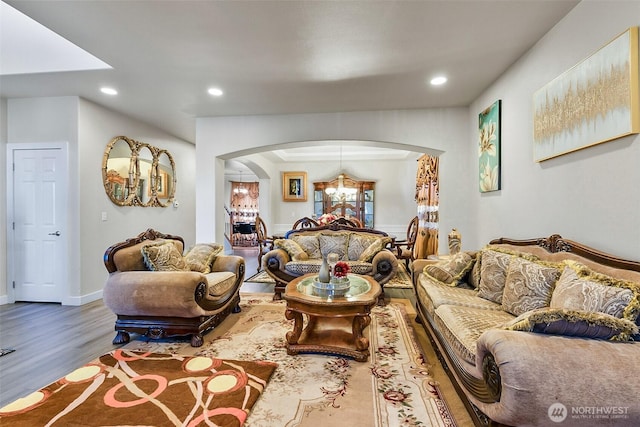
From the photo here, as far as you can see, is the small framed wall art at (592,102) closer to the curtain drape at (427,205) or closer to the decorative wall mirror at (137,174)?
the curtain drape at (427,205)

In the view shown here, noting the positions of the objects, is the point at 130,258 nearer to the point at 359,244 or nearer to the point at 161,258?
the point at 161,258

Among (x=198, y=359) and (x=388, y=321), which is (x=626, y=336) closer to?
(x=388, y=321)

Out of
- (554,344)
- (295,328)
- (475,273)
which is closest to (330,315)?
(295,328)

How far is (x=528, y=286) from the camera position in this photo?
6.37 ft

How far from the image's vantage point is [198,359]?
7.38 ft

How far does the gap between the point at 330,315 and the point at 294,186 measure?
614 centimetres

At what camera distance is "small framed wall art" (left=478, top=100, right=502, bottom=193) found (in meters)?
3.17

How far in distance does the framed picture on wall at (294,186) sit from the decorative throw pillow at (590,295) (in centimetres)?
660

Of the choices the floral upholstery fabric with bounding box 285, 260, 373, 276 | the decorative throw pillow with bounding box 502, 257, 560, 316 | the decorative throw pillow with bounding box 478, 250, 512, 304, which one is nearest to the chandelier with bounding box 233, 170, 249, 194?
the floral upholstery fabric with bounding box 285, 260, 373, 276

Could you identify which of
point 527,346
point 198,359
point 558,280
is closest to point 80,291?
point 198,359

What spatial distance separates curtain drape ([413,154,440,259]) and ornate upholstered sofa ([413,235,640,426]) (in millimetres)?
3401

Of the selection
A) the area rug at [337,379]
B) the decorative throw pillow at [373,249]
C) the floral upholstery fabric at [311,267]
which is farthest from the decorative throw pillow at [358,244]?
the area rug at [337,379]

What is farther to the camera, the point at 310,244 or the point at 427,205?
the point at 427,205

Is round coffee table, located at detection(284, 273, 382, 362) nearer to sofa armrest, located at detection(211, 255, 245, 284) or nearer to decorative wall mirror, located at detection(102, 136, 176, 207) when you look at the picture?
sofa armrest, located at detection(211, 255, 245, 284)
